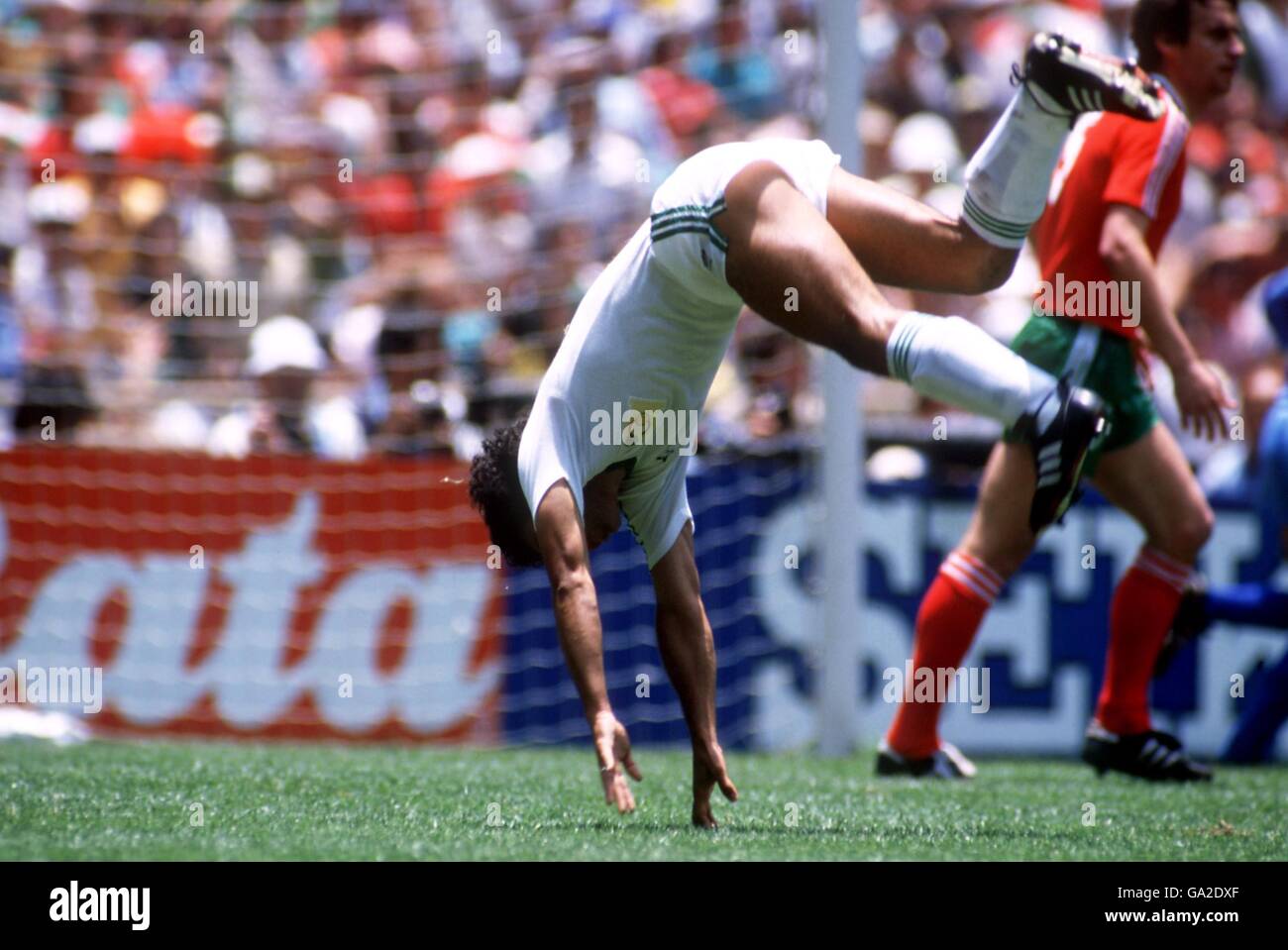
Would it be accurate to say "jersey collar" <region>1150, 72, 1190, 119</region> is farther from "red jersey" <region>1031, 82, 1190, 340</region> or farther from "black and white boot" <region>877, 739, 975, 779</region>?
"black and white boot" <region>877, 739, 975, 779</region>

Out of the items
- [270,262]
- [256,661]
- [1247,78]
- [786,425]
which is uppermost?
[1247,78]

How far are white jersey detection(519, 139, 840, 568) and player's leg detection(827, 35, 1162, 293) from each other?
12cm

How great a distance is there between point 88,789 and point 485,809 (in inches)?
41.2

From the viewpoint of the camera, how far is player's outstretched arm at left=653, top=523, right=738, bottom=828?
410 centimetres

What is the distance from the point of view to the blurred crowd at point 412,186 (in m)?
8.28

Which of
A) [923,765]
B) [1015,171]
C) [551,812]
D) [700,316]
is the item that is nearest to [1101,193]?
[1015,171]

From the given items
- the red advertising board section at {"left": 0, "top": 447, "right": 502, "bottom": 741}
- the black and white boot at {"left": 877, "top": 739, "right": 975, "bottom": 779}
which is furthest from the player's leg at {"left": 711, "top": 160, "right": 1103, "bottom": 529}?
the red advertising board section at {"left": 0, "top": 447, "right": 502, "bottom": 741}

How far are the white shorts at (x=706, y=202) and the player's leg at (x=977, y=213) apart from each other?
0.35 ft

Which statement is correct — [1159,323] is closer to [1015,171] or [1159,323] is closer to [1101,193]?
[1101,193]

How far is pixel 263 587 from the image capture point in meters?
7.46
